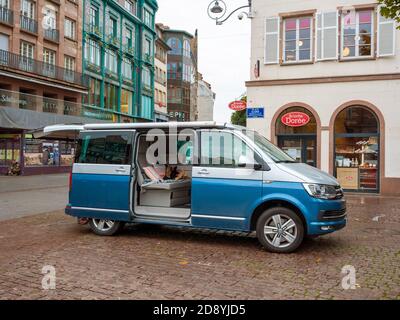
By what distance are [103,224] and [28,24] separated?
27823 millimetres

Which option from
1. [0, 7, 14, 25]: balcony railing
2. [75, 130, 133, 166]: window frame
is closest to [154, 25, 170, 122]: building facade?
[0, 7, 14, 25]: balcony railing

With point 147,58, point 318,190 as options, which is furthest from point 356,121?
point 147,58

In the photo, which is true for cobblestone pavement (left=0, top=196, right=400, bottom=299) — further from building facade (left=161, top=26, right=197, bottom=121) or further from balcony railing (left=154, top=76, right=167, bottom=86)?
building facade (left=161, top=26, right=197, bottom=121)

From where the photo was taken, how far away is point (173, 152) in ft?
30.3

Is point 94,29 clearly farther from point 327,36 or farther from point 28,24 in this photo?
point 327,36

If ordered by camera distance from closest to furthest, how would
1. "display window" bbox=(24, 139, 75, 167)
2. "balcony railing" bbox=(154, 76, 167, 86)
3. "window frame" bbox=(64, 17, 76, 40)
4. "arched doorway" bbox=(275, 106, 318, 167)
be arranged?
"arched doorway" bbox=(275, 106, 318, 167) → "display window" bbox=(24, 139, 75, 167) → "window frame" bbox=(64, 17, 76, 40) → "balcony railing" bbox=(154, 76, 167, 86)

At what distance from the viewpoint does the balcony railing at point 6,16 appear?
97.3ft

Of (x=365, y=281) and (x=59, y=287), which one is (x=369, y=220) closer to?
(x=365, y=281)

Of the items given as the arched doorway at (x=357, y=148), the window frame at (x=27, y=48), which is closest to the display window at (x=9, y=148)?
the window frame at (x=27, y=48)

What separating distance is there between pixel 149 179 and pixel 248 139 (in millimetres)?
2374

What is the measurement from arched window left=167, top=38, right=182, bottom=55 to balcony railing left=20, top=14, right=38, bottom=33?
37.3 metres

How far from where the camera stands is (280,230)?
6965 mm

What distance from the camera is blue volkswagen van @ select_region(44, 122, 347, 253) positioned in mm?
6914

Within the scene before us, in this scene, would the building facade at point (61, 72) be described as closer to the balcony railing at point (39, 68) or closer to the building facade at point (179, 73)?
the balcony railing at point (39, 68)
